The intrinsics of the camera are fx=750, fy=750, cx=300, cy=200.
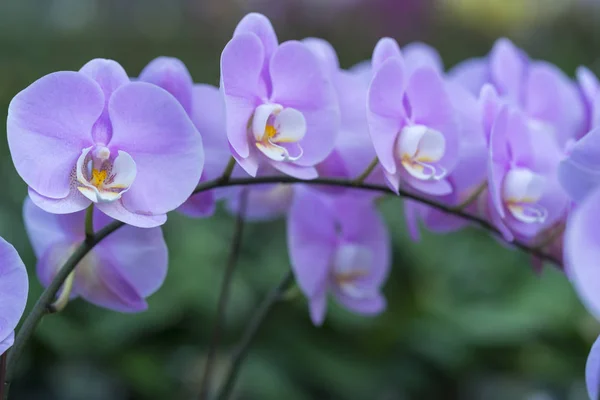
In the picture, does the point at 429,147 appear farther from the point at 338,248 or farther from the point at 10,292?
the point at 10,292

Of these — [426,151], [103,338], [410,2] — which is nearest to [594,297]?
[426,151]

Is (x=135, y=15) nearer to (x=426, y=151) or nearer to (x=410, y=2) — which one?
(x=410, y=2)

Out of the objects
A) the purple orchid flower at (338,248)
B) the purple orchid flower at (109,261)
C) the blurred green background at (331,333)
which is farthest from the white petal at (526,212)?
the blurred green background at (331,333)

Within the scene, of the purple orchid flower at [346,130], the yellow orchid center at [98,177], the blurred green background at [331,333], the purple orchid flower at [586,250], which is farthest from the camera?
the blurred green background at [331,333]

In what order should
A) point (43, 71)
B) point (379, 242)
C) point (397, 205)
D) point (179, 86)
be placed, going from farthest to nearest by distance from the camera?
point (43, 71)
point (397, 205)
point (379, 242)
point (179, 86)

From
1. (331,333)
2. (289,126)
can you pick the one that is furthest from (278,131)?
(331,333)

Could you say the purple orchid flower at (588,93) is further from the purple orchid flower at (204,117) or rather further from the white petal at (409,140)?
the purple orchid flower at (204,117)

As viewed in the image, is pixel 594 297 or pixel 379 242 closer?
pixel 594 297
